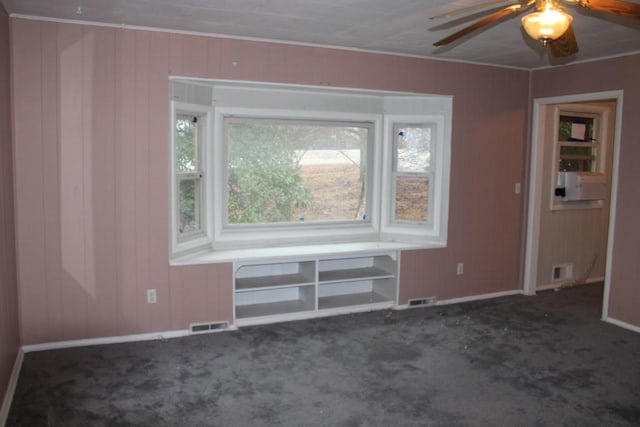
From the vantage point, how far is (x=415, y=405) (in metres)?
3.28

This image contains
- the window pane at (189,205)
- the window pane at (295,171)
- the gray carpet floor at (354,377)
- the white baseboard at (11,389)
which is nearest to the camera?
the white baseboard at (11,389)

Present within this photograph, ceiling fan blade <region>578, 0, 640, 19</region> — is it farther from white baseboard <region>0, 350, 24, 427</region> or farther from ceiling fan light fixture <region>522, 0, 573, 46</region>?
white baseboard <region>0, 350, 24, 427</region>

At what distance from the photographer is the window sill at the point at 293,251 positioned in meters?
4.46

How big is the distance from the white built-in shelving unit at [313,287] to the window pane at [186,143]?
92 centimetres

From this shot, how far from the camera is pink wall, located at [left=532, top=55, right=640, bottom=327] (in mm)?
4711

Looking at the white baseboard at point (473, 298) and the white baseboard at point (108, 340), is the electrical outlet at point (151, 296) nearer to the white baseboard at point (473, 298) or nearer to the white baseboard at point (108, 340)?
the white baseboard at point (108, 340)

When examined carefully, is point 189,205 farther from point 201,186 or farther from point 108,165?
point 108,165

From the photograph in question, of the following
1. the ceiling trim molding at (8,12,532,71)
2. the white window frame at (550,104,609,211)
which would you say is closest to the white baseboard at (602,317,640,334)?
the white window frame at (550,104,609,211)

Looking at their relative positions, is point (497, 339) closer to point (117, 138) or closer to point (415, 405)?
point (415, 405)

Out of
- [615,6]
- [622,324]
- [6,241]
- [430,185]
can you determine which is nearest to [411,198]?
[430,185]

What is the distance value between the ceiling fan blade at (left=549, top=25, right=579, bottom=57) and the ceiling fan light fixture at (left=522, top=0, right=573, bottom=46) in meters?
0.21

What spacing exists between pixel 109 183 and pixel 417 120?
2.86m

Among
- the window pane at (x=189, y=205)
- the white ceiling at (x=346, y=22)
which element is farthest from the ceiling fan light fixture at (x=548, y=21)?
the window pane at (x=189, y=205)

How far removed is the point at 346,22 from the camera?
3.86 m
